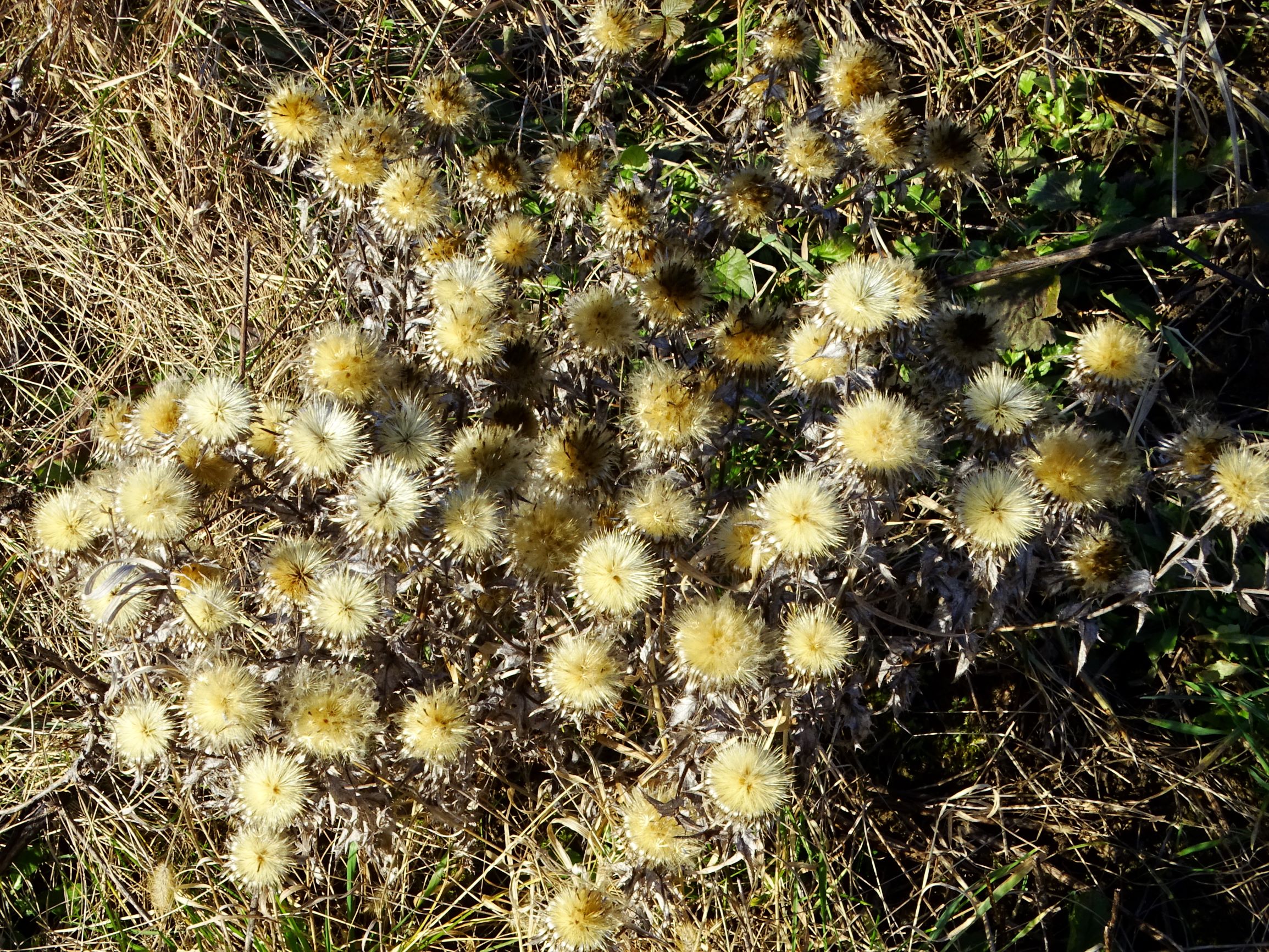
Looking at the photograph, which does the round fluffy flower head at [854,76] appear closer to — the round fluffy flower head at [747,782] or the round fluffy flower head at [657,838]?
the round fluffy flower head at [747,782]

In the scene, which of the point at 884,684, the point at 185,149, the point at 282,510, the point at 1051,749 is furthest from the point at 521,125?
the point at 1051,749

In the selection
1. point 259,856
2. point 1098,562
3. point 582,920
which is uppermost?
point 1098,562

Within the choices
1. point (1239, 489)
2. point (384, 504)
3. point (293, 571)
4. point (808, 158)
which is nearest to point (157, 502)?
point (293, 571)

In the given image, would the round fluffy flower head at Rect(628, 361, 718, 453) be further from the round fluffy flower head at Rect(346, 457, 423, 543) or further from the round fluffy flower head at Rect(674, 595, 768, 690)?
the round fluffy flower head at Rect(346, 457, 423, 543)

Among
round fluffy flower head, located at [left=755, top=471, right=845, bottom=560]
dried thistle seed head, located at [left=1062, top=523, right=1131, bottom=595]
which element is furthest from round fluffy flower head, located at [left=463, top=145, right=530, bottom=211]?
dried thistle seed head, located at [left=1062, top=523, right=1131, bottom=595]

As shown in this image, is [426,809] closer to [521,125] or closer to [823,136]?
[823,136]

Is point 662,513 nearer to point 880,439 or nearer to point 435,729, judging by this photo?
point 880,439
